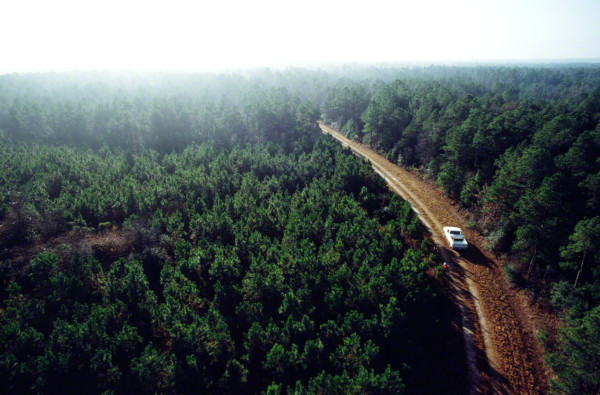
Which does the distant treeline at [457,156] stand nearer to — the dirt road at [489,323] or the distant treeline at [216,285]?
the distant treeline at [216,285]

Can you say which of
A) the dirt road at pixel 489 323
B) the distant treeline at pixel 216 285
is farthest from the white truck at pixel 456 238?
the distant treeline at pixel 216 285

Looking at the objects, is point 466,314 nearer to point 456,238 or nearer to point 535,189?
point 456,238

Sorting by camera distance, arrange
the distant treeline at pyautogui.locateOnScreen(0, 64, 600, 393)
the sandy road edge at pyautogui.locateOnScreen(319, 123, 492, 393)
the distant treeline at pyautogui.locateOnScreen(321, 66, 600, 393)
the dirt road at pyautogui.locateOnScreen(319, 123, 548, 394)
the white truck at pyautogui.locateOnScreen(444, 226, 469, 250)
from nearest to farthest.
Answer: the dirt road at pyautogui.locateOnScreen(319, 123, 548, 394)
the sandy road edge at pyautogui.locateOnScreen(319, 123, 492, 393)
the distant treeline at pyautogui.locateOnScreen(321, 66, 600, 393)
the distant treeline at pyautogui.locateOnScreen(0, 64, 600, 393)
the white truck at pyautogui.locateOnScreen(444, 226, 469, 250)

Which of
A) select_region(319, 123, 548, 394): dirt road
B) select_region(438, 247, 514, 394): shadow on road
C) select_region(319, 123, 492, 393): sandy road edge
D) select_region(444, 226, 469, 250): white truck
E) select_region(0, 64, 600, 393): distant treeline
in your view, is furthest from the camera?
select_region(444, 226, 469, 250): white truck

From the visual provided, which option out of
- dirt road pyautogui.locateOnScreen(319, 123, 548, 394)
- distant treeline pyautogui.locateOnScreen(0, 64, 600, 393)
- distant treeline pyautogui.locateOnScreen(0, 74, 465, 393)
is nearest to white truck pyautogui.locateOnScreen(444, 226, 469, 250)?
dirt road pyautogui.locateOnScreen(319, 123, 548, 394)

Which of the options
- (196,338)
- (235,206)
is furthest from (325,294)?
(235,206)

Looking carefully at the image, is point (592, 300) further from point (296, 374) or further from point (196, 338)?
point (196, 338)

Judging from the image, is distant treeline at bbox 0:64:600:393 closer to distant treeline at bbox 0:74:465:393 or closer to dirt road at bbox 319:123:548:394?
distant treeline at bbox 0:74:465:393
